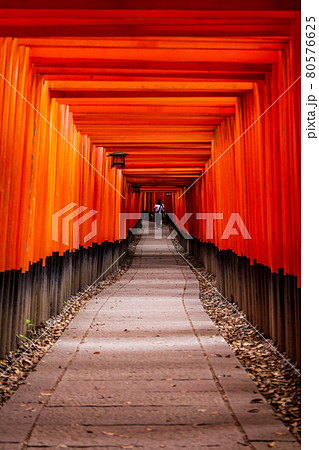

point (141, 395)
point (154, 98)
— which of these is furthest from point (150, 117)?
point (141, 395)

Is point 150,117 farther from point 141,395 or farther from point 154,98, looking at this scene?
point 141,395

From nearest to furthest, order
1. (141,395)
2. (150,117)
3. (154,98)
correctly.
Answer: (141,395)
(154,98)
(150,117)

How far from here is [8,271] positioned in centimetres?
448

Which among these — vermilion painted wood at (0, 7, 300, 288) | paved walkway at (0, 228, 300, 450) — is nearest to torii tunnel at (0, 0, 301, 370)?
vermilion painted wood at (0, 7, 300, 288)

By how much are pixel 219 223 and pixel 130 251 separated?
10563mm

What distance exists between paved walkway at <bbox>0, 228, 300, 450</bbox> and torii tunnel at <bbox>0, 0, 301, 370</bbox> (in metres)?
0.76

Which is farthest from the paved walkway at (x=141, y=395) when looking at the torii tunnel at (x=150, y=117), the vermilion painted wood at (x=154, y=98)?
the vermilion painted wood at (x=154, y=98)

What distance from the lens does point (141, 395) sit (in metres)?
3.53

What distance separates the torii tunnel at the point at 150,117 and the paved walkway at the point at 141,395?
0.76 m

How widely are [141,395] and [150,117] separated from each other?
18.2 feet

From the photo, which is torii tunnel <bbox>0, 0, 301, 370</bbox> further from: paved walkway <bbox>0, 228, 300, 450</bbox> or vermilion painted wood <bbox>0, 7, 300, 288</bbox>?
paved walkway <bbox>0, 228, 300, 450</bbox>

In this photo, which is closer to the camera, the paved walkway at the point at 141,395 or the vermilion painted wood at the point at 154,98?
the paved walkway at the point at 141,395

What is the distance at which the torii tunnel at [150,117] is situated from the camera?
13.8 ft

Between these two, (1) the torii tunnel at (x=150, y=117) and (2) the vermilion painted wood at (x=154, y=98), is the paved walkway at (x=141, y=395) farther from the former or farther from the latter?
(2) the vermilion painted wood at (x=154, y=98)
